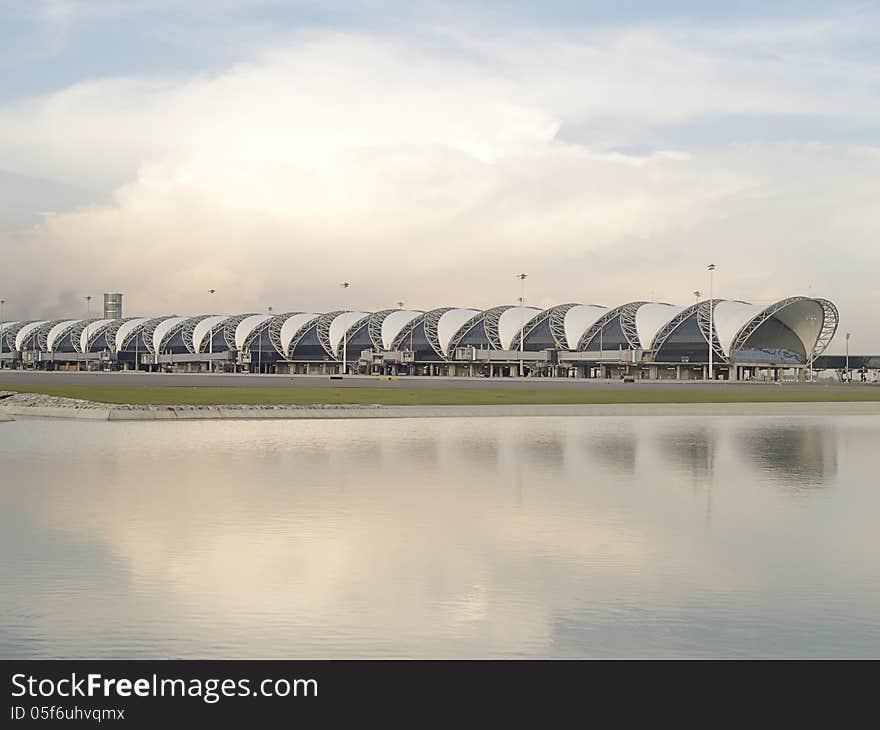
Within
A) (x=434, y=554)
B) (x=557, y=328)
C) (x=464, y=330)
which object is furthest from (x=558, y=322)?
(x=434, y=554)

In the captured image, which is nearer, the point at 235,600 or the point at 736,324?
the point at 235,600

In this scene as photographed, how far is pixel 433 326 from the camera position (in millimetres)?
169375

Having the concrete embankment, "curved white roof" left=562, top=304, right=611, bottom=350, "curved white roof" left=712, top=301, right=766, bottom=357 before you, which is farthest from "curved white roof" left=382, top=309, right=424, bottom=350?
the concrete embankment

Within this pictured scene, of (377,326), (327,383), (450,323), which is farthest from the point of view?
→ (377,326)

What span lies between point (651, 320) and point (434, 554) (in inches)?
5439

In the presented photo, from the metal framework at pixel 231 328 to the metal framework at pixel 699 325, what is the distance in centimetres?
7863

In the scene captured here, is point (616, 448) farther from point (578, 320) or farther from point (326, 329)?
point (326, 329)

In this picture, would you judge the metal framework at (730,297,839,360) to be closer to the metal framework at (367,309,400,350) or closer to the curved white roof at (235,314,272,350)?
the metal framework at (367,309,400,350)

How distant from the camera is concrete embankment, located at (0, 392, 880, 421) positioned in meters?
37.2
